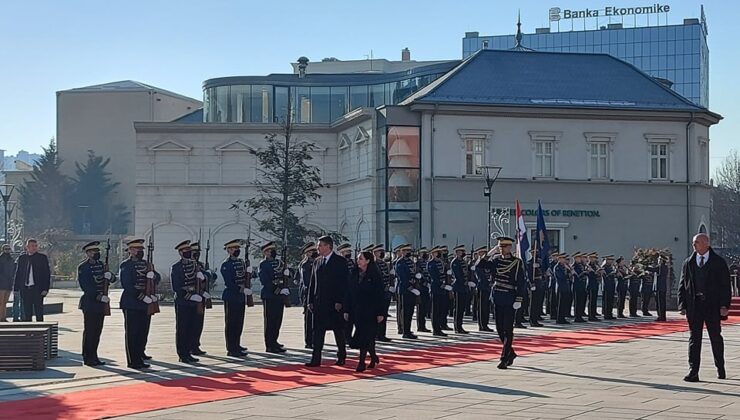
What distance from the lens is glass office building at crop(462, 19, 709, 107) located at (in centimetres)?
13500

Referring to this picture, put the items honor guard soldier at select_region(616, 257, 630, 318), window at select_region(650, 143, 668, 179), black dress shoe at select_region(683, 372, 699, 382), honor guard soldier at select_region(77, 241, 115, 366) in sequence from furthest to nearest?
1. window at select_region(650, 143, 668, 179)
2. honor guard soldier at select_region(616, 257, 630, 318)
3. honor guard soldier at select_region(77, 241, 115, 366)
4. black dress shoe at select_region(683, 372, 699, 382)

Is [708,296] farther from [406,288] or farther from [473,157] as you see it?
[473,157]

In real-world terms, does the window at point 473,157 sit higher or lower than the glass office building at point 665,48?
lower

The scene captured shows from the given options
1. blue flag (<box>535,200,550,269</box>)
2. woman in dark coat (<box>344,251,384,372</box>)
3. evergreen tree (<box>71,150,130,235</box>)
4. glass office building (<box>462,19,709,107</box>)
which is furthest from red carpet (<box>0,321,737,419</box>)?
glass office building (<box>462,19,709,107</box>)

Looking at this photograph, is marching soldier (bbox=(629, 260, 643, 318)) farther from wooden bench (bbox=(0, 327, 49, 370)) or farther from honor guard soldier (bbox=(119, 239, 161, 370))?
wooden bench (bbox=(0, 327, 49, 370))

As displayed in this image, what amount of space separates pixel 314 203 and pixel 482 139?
459 inches

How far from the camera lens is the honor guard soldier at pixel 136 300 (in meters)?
18.3

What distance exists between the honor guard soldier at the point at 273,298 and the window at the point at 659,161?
3665 cm

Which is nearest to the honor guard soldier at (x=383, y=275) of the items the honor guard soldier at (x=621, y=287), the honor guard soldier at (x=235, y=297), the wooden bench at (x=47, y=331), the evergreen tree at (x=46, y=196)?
the honor guard soldier at (x=235, y=297)

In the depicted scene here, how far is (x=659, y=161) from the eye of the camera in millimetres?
55438

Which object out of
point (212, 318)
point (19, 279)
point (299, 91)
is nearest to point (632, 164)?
point (299, 91)

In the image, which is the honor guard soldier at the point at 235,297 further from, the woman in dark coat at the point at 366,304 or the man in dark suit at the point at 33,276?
the man in dark suit at the point at 33,276

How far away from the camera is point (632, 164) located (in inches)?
2158

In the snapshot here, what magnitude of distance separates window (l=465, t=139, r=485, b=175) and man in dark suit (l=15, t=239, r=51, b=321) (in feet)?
98.0
